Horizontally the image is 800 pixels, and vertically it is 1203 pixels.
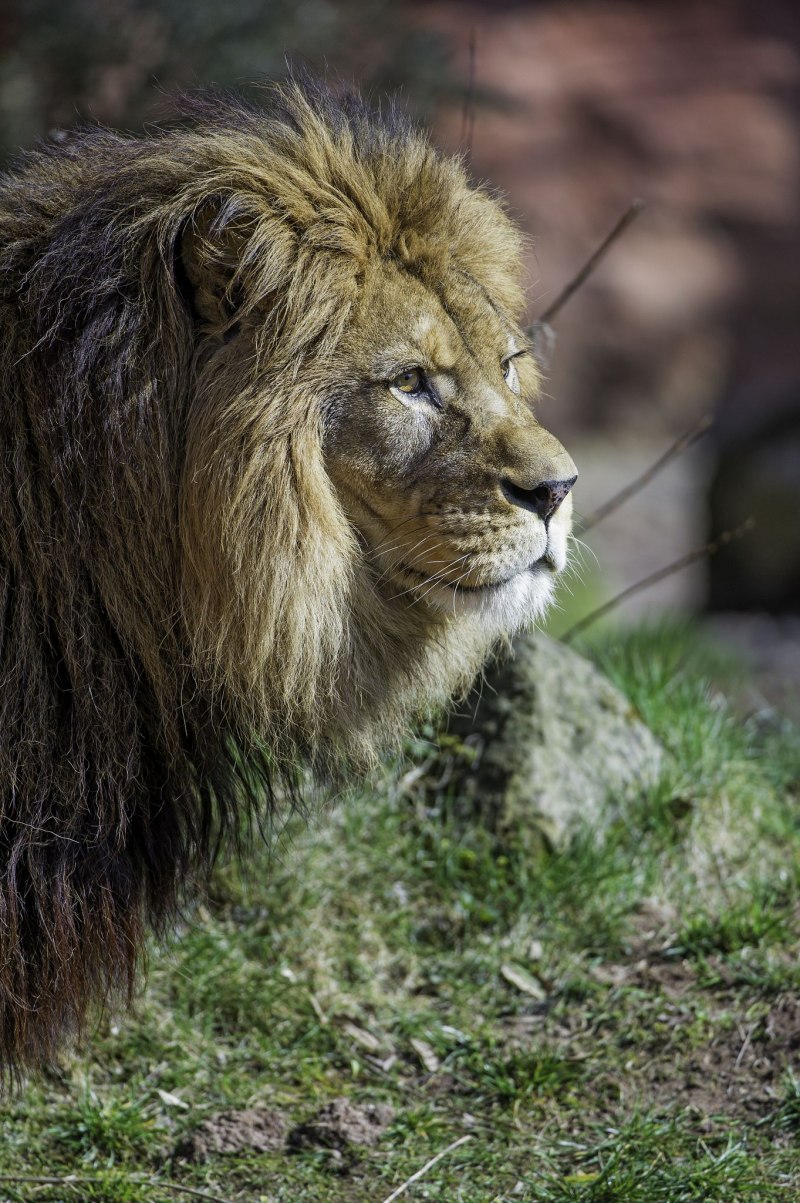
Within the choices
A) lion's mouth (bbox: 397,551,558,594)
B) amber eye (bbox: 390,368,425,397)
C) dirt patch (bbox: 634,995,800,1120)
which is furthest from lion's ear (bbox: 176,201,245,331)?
dirt patch (bbox: 634,995,800,1120)

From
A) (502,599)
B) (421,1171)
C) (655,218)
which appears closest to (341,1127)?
(421,1171)

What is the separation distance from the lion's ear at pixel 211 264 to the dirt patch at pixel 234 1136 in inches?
71.4

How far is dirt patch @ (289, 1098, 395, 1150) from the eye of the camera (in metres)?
3.06

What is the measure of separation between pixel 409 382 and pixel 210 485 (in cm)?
48

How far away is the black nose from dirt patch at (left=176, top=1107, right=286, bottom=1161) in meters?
1.56

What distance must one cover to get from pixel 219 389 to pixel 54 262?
406 mm

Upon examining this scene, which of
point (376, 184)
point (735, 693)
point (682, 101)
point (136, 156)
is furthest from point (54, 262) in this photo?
point (682, 101)

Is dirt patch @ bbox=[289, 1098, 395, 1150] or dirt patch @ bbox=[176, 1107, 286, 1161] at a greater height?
dirt patch @ bbox=[289, 1098, 395, 1150]

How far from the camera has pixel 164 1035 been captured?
11.4 ft

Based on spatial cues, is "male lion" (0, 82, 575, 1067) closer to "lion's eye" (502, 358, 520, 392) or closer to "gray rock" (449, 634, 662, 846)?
"lion's eye" (502, 358, 520, 392)

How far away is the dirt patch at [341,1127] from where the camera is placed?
10.1ft

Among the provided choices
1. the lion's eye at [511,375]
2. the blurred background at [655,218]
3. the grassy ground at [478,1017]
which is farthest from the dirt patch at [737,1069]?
the blurred background at [655,218]

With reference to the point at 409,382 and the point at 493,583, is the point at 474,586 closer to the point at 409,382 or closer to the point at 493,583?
the point at 493,583

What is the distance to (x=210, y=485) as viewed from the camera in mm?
2588
